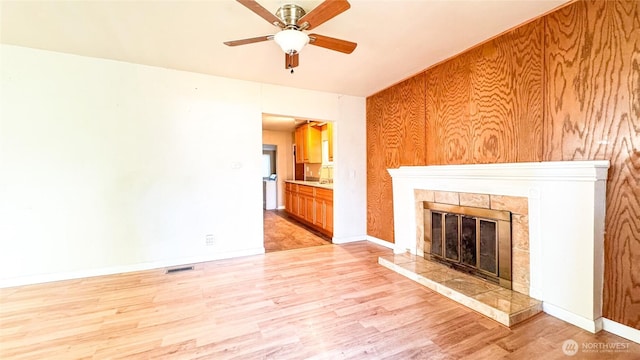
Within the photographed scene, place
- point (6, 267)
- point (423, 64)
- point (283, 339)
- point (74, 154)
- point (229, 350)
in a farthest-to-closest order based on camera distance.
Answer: point (423, 64) < point (74, 154) < point (6, 267) < point (283, 339) < point (229, 350)

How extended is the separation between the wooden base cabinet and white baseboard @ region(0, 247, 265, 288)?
1.40m

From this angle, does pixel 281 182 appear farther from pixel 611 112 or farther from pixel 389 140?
pixel 611 112

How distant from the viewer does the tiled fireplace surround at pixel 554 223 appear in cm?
180

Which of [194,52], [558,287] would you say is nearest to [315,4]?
[194,52]

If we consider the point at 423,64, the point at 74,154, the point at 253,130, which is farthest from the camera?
the point at 253,130

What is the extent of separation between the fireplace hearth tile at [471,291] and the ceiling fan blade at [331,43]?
2.32m

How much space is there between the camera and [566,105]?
1.99 m

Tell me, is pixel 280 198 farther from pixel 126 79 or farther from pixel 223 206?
pixel 126 79

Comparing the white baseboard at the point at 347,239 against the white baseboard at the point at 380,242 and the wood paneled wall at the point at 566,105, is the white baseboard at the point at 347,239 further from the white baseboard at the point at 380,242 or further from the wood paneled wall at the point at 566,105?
the wood paneled wall at the point at 566,105

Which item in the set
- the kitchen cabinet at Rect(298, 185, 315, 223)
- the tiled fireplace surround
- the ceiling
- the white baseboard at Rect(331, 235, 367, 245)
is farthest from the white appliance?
the tiled fireplace surround

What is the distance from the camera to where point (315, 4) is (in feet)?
6.35

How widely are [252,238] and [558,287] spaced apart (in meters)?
3.25

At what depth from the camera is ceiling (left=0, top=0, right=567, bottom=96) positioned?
1.99m

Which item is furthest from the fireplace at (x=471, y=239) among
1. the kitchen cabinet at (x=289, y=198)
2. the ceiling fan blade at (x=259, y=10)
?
the kitchen cabinet at (x=289, y=198)
